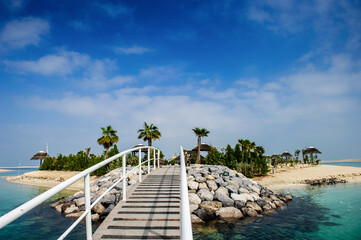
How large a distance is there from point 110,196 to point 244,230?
21.2ft

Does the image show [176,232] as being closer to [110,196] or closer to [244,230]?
[244,230]

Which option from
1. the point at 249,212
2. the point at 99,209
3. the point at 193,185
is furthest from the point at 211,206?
the point at 99,209

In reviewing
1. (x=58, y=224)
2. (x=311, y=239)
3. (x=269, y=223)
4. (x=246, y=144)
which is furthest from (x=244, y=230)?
(x=246, y=144)

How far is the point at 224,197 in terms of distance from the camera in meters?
11.4

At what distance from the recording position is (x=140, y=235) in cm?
408

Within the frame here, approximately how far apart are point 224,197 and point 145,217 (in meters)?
7.43

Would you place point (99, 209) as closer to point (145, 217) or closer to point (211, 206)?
point (211, 206)

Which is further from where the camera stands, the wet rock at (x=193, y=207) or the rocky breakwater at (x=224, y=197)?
the rocky breakwater at (x=224, y=197)

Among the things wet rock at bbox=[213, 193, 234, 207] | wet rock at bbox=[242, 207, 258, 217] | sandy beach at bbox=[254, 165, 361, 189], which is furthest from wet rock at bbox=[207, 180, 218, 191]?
sandy beach at bbox=[254, 165, 361, 189]

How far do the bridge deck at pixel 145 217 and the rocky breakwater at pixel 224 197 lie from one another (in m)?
4.05

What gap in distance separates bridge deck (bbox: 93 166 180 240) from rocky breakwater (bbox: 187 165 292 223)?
160 inches

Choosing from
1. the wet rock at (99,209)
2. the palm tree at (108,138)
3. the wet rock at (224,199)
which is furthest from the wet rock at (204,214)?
the palm tree at (108,138)

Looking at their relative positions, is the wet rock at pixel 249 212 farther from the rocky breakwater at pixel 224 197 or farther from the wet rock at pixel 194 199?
the wet rock at pixel 194 199

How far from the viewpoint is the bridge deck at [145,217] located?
4.14 meters
